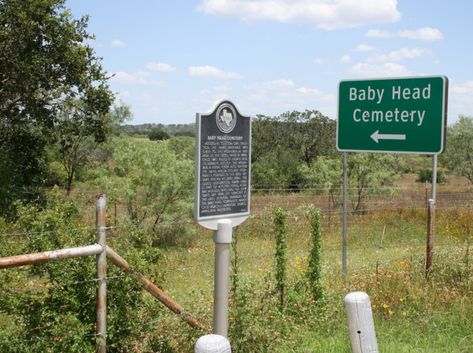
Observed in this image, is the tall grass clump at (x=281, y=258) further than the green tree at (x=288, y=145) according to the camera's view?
No

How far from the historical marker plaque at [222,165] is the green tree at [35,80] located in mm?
11986

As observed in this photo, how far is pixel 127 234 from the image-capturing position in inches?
196

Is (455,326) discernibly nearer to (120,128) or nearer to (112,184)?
(112,184)

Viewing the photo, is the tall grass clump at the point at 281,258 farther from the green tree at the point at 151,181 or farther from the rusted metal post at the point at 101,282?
the green tree at the point at 151,181

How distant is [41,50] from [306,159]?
78.8 feet

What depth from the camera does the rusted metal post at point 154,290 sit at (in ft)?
14.8

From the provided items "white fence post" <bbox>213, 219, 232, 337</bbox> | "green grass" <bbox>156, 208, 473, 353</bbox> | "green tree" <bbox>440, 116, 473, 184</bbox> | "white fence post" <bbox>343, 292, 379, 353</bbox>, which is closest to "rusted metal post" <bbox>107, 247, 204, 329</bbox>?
"green grass" <bbox>156, 208, 473, 353</bbox>

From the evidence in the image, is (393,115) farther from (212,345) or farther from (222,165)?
(212,345)

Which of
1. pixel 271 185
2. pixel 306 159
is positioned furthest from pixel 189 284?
pixel 306 159

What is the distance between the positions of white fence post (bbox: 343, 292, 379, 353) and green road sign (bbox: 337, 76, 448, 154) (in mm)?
2965

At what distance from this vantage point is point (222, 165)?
15.9 ft

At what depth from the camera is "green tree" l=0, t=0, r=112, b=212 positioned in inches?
612

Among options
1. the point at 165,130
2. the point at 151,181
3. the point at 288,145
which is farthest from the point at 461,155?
the point at 165,130

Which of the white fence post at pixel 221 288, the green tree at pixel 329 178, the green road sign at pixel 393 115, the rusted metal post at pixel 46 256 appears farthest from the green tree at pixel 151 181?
the rusted metal post at pixel 46 256
